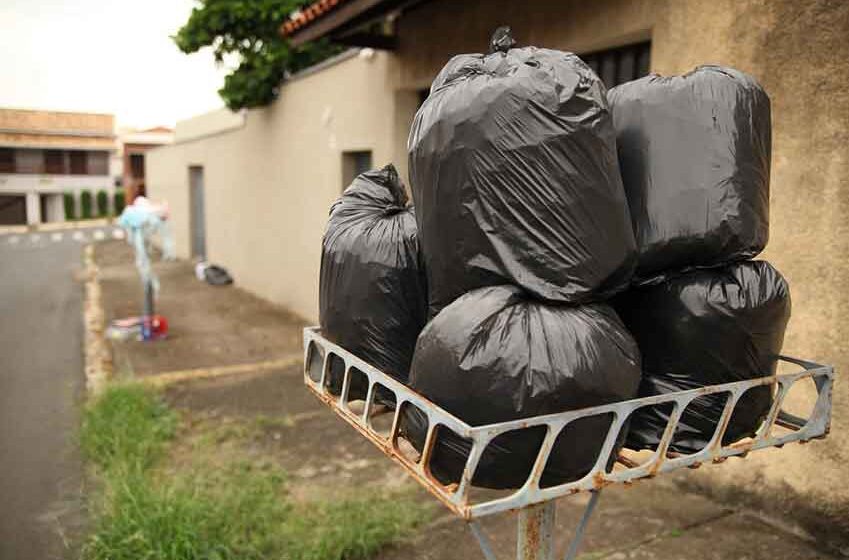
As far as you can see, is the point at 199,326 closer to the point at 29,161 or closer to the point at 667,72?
the point at 667,72

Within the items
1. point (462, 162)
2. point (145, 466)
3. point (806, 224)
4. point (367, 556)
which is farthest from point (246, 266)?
point (462, 162)

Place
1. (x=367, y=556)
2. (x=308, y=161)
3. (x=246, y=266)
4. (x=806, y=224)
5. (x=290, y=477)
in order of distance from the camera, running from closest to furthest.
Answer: (x=806, y=224), (x=367, y=556), (x=290, y=477), (x=308, y=161), (x=246, y=266)

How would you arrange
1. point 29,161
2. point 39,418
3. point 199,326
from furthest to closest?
point 29,161
point 199,326
point 39,418

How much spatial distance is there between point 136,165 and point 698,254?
39.5m

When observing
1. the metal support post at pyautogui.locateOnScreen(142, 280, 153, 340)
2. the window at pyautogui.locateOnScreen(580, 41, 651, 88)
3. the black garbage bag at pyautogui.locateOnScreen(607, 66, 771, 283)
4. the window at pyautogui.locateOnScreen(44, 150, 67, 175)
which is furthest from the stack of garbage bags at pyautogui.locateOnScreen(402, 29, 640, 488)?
the window at pyautogui.locateOnScreen(44, 150, 67, 175)

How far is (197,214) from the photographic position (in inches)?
568

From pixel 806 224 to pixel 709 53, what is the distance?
970 mm

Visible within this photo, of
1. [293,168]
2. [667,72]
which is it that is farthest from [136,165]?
[667,72]

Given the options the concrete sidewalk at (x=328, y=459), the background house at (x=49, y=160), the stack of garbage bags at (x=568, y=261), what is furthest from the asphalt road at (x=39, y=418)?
the background house at (x=49, y=160)

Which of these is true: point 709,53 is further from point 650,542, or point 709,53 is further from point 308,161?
point 308,161

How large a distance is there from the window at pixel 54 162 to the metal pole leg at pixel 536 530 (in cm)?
3874

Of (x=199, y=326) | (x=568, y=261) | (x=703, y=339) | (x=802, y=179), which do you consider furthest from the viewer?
(x=199, y=326)

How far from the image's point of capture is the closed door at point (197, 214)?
14.3 meters

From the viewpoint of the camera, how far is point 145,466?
396cm
